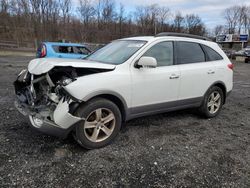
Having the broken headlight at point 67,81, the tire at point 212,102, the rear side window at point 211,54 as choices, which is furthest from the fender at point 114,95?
the rear side window at point 211,54

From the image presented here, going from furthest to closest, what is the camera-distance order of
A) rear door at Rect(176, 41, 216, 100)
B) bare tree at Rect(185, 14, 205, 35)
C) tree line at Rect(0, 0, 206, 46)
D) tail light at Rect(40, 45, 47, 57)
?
bare tree at Rect(185, 14, 205, 35)
tree line at Rect(0, 0, 206, 46)
tail light at Rect(40, 45, 47, 57)
rear door at Rect(176, 41, 216, 100)

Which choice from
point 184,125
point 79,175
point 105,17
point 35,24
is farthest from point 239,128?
point 105,17

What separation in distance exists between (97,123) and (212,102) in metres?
2.93

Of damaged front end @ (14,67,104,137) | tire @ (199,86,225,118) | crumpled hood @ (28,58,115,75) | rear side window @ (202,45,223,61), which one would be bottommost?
tire @ (199,86,225,118)

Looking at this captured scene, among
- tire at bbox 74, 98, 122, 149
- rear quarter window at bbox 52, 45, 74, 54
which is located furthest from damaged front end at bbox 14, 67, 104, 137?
rear quarter window at bbox 52, 45, 74, 54

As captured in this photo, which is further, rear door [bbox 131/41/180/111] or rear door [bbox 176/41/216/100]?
rear door [bbox 176/41/216/100]

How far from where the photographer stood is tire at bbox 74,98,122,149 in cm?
298

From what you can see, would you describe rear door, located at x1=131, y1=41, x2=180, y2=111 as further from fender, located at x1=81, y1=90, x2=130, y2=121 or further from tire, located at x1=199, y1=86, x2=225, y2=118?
tire, located at x1=199, y1=86, x2=225, y2=118

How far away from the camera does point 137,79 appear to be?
135 inches

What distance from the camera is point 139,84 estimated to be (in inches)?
136

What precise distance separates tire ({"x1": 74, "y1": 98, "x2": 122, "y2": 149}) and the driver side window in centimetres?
122

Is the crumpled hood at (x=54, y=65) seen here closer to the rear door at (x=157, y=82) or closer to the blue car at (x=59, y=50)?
the rear door at (x=157, y=82)

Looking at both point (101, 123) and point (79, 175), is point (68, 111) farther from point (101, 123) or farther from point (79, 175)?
point (79, 175)

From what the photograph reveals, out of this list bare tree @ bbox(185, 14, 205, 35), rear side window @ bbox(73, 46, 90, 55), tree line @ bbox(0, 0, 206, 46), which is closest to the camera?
rear side window @ bbox(73, 46, 90, 55)
